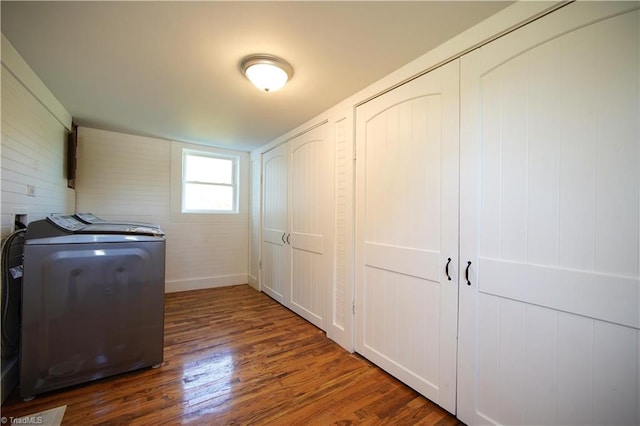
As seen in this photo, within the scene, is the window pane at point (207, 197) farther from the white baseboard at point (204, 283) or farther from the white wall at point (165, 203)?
the white baseboard at point (204, 283)

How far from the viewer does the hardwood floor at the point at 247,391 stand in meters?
1.60

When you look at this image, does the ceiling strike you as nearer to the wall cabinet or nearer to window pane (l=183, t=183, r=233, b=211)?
the wall cabinet

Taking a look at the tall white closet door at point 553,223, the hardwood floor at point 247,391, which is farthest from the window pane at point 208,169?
the tall white closet door at point 553,223

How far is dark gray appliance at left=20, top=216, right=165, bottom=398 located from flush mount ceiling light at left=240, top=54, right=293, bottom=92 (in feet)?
5.00

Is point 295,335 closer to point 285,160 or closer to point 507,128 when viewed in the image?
point 285,160

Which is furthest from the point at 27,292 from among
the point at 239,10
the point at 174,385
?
the point at 239,10

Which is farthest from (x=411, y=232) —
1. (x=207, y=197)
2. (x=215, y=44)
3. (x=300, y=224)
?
(x=207, y=197)

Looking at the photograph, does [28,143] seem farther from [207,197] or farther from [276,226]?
[276,226]

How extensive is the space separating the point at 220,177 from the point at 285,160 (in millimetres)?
1599

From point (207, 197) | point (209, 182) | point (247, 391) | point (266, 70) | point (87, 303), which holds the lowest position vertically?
point (247, 391)

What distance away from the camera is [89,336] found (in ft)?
6.10

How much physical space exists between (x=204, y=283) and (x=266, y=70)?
359 cm

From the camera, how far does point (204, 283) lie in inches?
167

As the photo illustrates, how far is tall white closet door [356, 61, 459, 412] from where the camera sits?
1639mm
